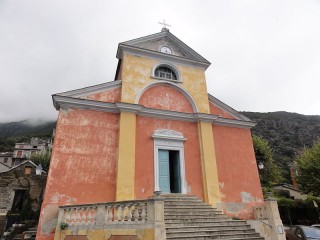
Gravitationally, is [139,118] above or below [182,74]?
below

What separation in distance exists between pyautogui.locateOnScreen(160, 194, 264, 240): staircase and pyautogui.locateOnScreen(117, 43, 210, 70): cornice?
7.63 meters

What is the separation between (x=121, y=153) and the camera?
34.1ft

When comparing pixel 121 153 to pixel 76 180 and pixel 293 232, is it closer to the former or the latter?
pixel 76 180

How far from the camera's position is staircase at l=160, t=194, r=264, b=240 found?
7.75m

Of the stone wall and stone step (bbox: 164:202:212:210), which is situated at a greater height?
the stone wall

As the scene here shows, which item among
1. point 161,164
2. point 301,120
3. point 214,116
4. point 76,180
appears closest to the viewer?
point 76,180

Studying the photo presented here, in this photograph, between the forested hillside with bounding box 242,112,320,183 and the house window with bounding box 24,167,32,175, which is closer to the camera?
the house window with bounding box 24,167,32,175

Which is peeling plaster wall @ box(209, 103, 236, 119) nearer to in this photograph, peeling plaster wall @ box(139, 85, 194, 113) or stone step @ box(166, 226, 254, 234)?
peeling plaster wall @ box(139, 85, 194, 113)

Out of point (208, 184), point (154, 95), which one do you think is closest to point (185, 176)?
point (208, 184)

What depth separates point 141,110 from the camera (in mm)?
11695

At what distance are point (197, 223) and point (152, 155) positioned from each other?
3.83 m

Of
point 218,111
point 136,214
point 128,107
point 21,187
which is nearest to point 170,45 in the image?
point 218,111

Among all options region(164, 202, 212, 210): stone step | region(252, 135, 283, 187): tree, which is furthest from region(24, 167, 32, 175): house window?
region(252, 135, 283, 187): tree

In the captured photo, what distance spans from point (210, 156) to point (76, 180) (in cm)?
652
